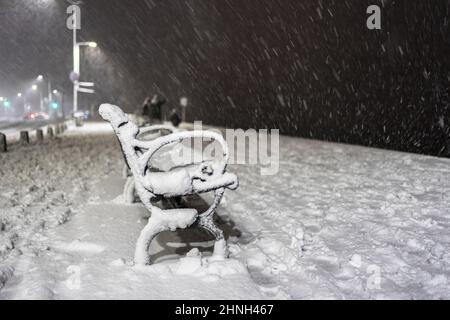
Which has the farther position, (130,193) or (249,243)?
(130,193)

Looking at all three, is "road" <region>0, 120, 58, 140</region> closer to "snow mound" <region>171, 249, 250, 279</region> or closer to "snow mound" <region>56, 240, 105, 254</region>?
"snow mound" <region>56, 240, 105, 254</region>

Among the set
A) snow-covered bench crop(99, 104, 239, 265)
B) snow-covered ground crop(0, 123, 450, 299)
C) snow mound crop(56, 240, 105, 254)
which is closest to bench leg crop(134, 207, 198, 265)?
snow-covered bench crop(99, 104, 239, 265)

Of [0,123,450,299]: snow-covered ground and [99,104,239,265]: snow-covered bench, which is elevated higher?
[99,104,239,265]: snow-covered bench

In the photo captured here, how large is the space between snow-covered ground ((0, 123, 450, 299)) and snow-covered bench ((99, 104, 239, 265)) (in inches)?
10.6

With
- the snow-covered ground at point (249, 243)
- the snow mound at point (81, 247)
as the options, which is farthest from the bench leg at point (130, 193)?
the snow mound at point (81, 247)

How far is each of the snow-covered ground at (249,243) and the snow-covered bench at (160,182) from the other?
0.27 metres

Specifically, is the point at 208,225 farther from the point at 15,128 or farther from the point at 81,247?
the point at 15,128

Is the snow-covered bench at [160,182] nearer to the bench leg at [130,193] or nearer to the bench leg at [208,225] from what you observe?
the bench leg at [208,225]

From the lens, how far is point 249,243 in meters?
4.01

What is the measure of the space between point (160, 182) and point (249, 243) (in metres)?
1.29

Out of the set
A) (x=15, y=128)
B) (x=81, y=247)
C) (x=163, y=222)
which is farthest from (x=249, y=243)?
(x=15, y=128)

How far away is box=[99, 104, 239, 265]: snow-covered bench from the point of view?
3.05 meters

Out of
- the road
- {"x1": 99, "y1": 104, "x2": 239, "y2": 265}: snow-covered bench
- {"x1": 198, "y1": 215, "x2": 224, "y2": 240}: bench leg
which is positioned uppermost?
{"x1": 99, "y1": 104, "x2": 239, "y2": 265}: snow-covered bench
